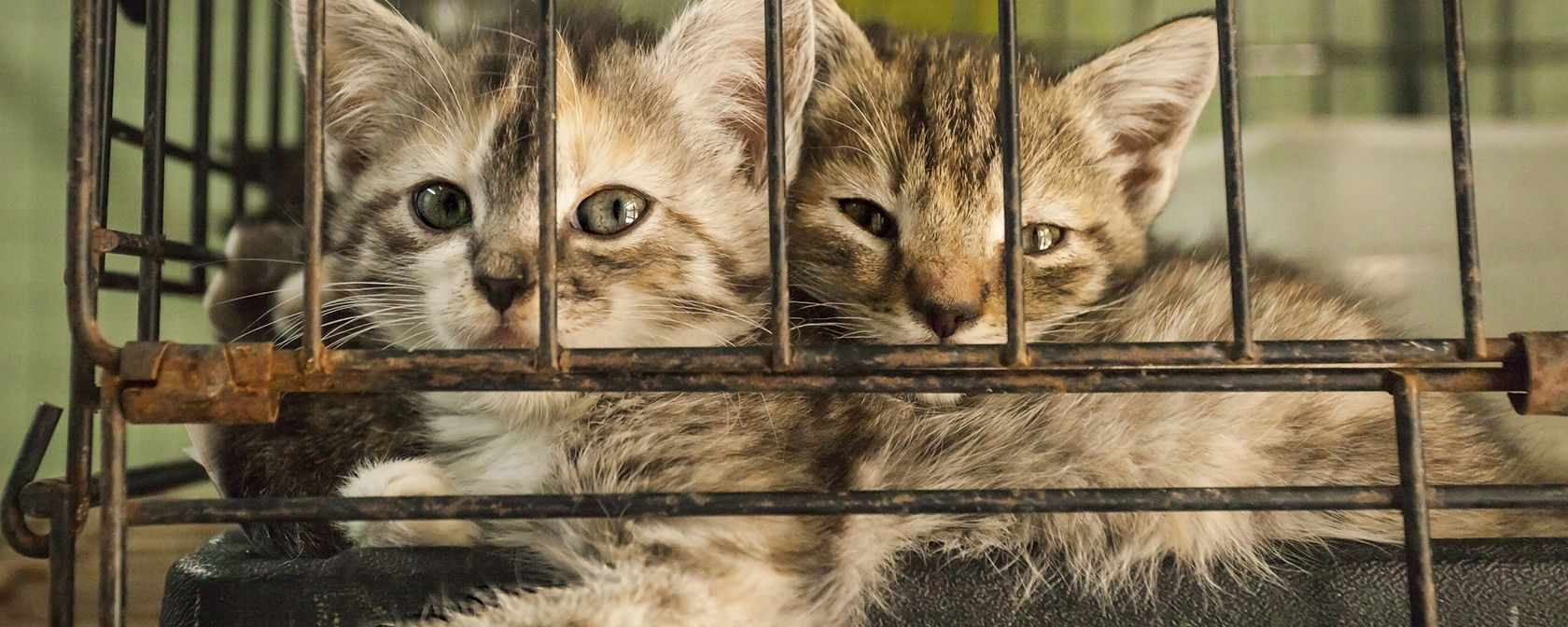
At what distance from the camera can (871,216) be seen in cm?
103

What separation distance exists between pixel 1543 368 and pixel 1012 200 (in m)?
0.37

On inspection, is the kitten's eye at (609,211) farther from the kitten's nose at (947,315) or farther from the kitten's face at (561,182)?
the kitten's nose at (947,315)

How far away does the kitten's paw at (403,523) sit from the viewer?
0.82 meters

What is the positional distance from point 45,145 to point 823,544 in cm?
185

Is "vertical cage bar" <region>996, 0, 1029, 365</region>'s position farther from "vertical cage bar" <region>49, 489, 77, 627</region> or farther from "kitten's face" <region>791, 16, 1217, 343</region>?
"vertical cage bar" <region>49, 489, 77, 627</region>

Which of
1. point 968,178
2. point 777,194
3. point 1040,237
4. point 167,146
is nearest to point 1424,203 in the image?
point 1040,237

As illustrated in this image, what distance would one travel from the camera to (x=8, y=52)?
1820mm

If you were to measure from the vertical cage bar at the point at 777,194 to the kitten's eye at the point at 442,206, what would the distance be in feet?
1.28

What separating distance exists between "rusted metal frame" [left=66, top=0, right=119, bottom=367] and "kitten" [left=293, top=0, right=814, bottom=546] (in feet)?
0.82

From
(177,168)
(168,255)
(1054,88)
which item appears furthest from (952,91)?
(177,168)

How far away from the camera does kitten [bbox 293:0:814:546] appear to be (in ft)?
2.76

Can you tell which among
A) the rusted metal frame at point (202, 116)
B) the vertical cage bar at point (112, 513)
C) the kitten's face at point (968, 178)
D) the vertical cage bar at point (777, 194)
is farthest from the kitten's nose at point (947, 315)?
the rusted metal frame at point (202, 116)

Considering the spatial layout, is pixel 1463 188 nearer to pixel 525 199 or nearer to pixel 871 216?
pixel 871 216

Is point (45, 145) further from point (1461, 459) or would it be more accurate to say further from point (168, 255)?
point (1461, 459)
